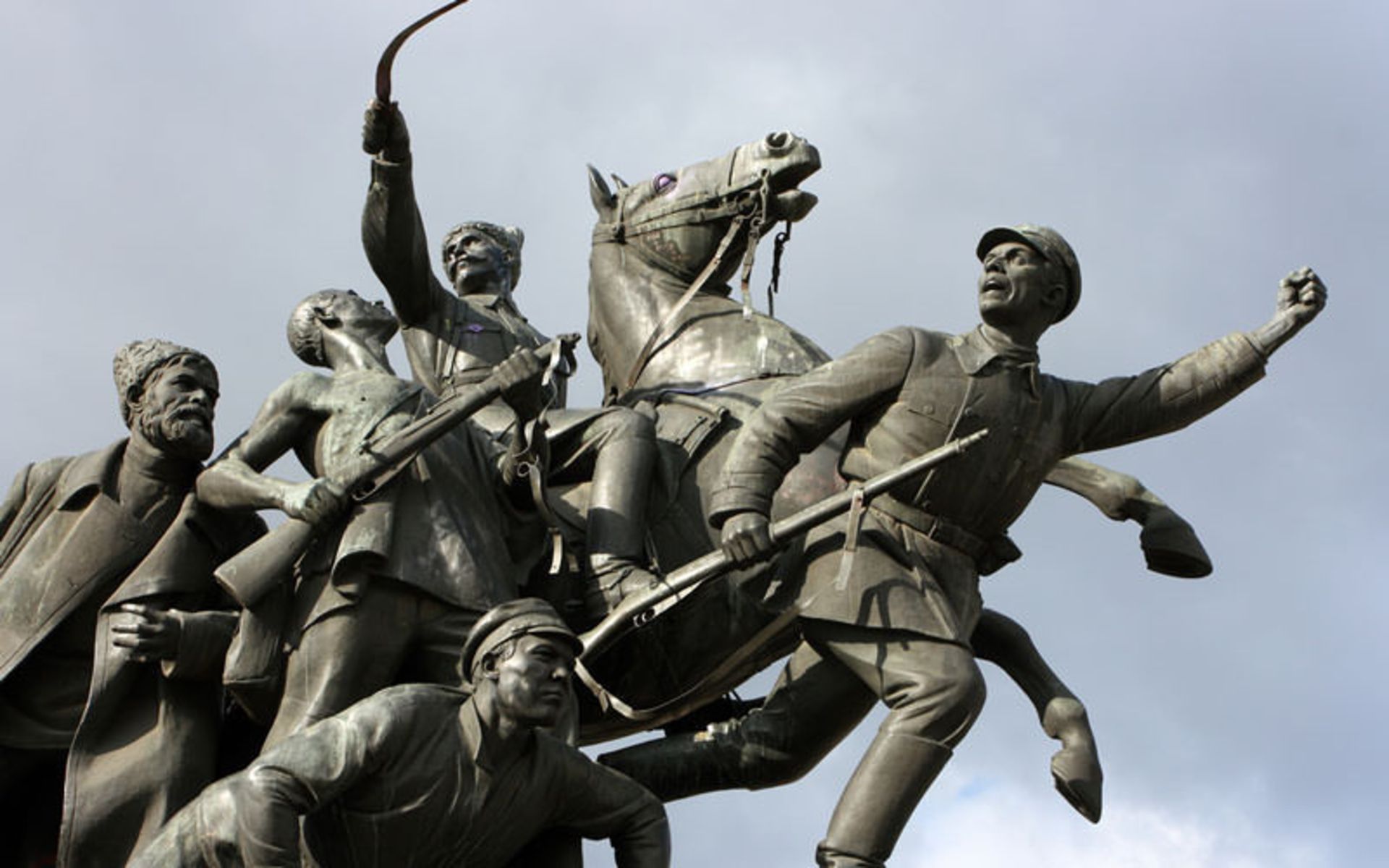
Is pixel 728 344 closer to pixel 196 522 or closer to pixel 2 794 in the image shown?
pixel 196 522

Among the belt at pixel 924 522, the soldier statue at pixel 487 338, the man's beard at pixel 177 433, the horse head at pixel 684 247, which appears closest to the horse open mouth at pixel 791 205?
the horse head at pixel 684 247

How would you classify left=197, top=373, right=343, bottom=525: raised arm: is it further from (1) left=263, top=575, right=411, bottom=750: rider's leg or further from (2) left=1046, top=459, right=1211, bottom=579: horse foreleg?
(2) left=1046, top=459, right=1211, bottom=579: horse foreleg

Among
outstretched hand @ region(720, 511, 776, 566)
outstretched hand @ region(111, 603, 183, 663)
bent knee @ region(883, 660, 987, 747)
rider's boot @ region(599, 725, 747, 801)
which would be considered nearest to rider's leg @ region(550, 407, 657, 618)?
outstretched hand @ region(720, 511, 776, 566)

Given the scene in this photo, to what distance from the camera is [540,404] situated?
1538cm

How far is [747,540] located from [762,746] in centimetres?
137

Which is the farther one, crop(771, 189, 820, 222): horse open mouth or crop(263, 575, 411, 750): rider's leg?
crop(771, 189, 820, 222): horse open mouth

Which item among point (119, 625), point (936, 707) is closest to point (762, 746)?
point (936, 707)

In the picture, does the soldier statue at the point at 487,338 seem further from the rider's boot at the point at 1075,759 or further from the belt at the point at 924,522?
the rider's boot at the point at 1075,759

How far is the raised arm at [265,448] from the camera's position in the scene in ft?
49.6

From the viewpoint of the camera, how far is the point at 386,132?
15977 millimetres

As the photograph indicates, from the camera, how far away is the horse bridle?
17.0 m

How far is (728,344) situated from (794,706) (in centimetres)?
210

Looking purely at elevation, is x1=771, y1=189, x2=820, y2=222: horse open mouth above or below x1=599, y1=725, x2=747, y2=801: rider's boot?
above

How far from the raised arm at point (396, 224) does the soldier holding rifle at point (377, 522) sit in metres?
0.76
